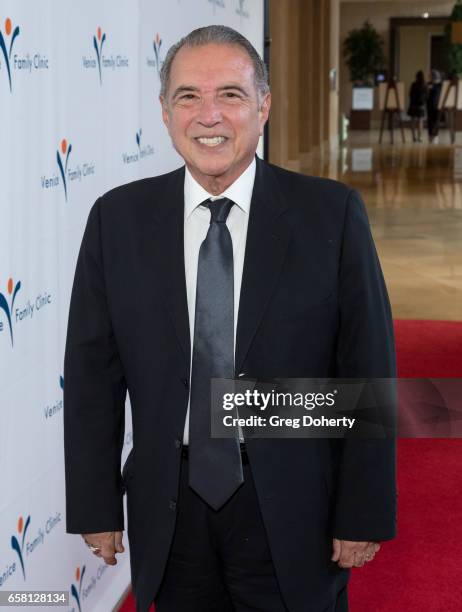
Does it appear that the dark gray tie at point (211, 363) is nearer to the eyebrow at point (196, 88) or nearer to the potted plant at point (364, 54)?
the eyebrow at point (196, 88)

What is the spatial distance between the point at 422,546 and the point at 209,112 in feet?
8.65

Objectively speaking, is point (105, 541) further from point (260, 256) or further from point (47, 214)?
point (47, 214)

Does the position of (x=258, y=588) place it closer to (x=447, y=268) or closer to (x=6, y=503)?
(x=6, y=503)

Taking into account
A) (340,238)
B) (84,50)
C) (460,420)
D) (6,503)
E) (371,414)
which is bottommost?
(460,420)

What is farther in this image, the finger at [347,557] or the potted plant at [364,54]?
the potted plant at [364,54]

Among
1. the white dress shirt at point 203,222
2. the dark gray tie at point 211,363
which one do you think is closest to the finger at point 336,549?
the dark gray tie at point 211,363

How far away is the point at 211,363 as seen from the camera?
1.97 metres

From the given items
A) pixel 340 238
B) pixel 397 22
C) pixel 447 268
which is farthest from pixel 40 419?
pixel 397 22

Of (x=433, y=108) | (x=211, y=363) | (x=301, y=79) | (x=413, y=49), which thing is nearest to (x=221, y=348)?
(x=211, y=363)

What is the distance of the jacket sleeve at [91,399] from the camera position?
2057mm

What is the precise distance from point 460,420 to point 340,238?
12.6 feet

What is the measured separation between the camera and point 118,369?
83.4 inches

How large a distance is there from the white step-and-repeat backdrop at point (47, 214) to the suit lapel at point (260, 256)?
0.83 meters

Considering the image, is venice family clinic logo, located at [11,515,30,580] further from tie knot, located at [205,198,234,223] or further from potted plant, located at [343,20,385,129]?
potted plant, located at [343,20,385,129]
